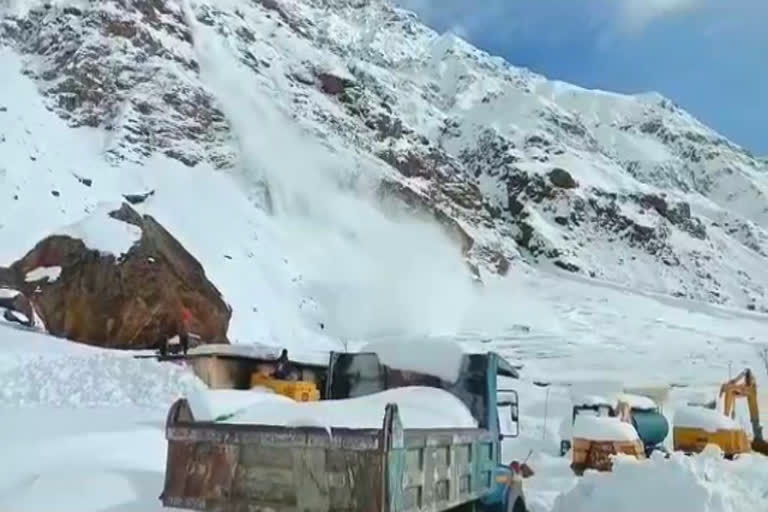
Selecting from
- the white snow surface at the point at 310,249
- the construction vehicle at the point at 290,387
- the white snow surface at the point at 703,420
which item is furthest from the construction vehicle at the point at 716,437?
the construction vehicle at the point at 290,387

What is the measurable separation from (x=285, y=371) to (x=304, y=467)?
41.5 ft

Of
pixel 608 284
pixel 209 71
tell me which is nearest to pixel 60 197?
pixel 209 71

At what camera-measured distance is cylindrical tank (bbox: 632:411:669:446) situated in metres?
18.0

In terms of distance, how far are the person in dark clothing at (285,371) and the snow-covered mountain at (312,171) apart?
2155 centimetres

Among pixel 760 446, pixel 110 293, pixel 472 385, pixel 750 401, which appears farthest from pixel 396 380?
pixel 110 293

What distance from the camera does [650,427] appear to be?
59.6 ft

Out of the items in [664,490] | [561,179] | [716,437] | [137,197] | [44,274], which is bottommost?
[664,490]

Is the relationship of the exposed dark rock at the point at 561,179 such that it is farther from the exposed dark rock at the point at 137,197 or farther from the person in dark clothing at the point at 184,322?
the person in dark clothing at the point at 184,322

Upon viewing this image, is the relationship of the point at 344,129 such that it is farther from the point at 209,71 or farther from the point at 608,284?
the point at 608,284

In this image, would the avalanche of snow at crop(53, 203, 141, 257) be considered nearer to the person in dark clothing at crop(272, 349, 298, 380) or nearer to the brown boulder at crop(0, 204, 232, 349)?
the brown boulder at crop(0, 204, 232, 349)

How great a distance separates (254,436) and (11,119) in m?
52.9

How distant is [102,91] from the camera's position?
6159 centimetres

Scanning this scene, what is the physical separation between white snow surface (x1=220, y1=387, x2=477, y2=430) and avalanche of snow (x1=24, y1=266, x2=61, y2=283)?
20381mm

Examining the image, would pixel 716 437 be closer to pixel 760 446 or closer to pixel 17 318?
pixel 760 446
